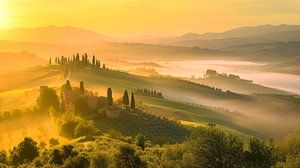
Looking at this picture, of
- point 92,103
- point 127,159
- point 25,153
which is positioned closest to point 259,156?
point 127,159

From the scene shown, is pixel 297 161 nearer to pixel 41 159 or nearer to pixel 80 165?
pixel 80 165

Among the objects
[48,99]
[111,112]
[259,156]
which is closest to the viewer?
[259,156]

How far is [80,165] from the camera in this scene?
64.3 meters

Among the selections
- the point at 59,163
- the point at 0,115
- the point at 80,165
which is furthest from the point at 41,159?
the point at 0,115

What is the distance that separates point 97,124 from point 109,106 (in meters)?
11.6

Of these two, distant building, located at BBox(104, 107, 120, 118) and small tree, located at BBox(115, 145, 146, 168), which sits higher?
small tree, located at BBox(115, 145, 146, 168)

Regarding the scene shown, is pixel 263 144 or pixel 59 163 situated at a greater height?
pixel 263 144

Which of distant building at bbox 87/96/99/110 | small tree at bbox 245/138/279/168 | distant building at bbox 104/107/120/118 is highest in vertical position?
small tree at bbox 245/138/279/168

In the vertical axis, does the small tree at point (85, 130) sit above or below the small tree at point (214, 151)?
below

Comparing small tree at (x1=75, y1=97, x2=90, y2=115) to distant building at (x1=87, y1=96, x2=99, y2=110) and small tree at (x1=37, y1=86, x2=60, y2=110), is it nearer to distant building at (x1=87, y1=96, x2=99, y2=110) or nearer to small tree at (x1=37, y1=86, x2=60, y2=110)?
distant building at (x1=87, y1=96, x2=99, y2=110)

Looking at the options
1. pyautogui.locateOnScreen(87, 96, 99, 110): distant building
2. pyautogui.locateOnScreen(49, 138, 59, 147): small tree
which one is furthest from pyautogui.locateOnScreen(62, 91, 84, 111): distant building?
pyautogui.locateOnScreen(49, 138, 59, 147): small tree

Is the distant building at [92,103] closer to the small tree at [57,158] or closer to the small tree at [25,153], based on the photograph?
the small tree at [25,153]

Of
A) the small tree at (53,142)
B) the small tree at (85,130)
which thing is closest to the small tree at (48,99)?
the small tree at (53,142)

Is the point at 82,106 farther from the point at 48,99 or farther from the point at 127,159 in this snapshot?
the point at 127,159
